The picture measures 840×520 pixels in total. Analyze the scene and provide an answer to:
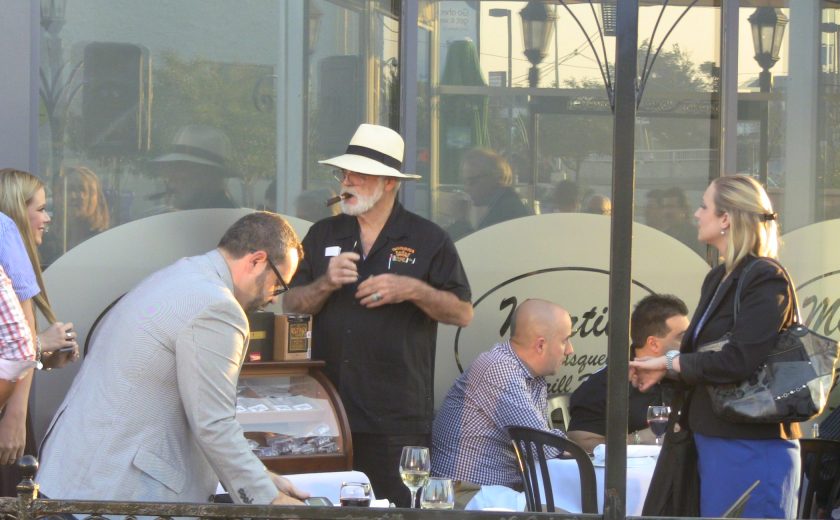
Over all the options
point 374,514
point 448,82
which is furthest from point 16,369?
point 448,82

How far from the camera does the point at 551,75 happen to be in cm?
667

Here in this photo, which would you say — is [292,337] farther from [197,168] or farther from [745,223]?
[745,223]

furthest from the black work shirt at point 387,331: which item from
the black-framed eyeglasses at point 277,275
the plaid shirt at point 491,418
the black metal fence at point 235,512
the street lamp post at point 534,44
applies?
the black metal fence at point 235,512

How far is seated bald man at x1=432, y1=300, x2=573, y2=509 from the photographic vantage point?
16.1 feet

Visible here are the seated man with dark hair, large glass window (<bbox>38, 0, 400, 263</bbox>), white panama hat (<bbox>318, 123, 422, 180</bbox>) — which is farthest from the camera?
large glass window (<bbox>38, 0, 400, 263</bbox>)

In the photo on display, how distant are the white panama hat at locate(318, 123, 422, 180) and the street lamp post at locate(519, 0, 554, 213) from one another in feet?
4.28

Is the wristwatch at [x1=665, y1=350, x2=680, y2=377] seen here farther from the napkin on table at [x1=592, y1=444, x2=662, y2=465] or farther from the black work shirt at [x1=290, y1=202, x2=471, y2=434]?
the black work shirt at [x1=290, y1=202, x2=471, y2=434]

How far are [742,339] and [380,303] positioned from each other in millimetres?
1578

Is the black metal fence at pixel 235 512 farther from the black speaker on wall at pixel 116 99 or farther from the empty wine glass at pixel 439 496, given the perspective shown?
the black speaker on wall at pixel 116 99

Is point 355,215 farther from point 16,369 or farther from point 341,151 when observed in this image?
point 16,369

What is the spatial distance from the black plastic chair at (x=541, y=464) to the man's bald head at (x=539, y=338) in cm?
43

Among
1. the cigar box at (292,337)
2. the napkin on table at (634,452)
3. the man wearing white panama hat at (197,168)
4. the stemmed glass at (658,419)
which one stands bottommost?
the napkin on table at (634,452)

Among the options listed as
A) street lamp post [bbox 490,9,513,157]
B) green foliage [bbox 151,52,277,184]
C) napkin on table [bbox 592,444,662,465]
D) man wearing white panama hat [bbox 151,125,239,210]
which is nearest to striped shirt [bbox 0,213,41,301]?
man wearing white panama hat [bbox 151,125,239,210]

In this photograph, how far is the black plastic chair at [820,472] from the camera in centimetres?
500
